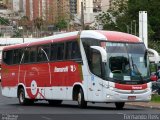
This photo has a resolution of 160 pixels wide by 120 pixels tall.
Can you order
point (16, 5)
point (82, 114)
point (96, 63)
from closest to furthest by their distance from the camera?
point (82, 114), point (96, 63), point (16, 5)

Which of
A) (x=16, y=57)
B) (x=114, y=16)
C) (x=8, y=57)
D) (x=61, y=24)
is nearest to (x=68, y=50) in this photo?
(x=16, y=57)

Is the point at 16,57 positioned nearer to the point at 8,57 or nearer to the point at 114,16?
the point at 8,57

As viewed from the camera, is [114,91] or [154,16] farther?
[154,16]

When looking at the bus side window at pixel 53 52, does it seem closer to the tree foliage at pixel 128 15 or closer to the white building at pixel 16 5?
the tree foliage at pixel 128 15

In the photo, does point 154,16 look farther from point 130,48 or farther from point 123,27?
point 130,48

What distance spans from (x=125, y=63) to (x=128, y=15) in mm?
84105

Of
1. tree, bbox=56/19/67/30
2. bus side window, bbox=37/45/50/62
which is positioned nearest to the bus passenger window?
bus side window, bbox=37/45/50/62

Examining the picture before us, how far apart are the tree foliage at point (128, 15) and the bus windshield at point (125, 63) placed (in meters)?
79.1

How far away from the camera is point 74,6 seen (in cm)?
8706

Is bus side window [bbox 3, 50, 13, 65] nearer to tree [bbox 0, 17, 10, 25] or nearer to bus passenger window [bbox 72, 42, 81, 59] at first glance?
bus passenger window [bbox 72, 42, 81, 59]

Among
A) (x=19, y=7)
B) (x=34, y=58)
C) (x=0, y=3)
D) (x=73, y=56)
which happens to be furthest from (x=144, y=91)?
(x=0, y=3)

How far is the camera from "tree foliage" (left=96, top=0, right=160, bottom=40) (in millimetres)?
106938

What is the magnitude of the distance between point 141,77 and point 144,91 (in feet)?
2.07

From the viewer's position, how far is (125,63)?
25.9 meters
